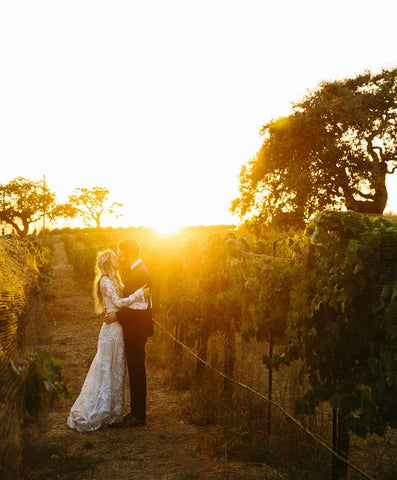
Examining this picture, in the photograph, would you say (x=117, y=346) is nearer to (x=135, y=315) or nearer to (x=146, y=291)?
(x=135, y=315)

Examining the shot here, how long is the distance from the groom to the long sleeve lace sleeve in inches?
5.1

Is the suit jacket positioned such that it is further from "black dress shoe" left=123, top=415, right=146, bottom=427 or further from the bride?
"black dress shoe" left=123, top=415, right=146, bottom=427

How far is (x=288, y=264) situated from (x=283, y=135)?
20.5 metres

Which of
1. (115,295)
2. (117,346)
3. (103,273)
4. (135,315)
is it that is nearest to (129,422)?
(117,346)

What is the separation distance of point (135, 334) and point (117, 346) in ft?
0.91

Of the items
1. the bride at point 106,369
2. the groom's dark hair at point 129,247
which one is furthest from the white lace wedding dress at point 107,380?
the groom's dark hair at point 129,247

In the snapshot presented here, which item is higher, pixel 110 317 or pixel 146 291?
pixel 146 291

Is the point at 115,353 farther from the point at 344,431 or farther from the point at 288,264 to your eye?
the point at 344,431

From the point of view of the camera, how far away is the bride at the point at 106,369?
21.1ft

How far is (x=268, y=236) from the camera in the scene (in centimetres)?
2588

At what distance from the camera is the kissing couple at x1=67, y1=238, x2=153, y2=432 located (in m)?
6.50

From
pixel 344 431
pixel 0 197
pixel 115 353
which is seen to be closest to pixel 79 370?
pixel 115 353

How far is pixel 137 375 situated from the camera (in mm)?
6633

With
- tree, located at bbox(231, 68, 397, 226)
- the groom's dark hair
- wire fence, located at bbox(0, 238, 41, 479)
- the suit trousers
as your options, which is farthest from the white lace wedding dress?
tree, located at bbox(231, 68, 397, 226)
